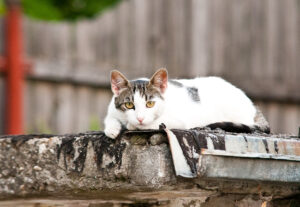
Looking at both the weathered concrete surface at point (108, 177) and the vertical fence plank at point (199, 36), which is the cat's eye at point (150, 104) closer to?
the weathered concrete surface at point (108, 177)

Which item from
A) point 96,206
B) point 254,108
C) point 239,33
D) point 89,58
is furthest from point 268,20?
point 96,206

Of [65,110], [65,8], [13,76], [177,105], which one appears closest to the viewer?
[177,105]

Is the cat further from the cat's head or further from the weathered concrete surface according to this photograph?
the weathered concrete surface

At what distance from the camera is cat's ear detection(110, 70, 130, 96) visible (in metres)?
2.94

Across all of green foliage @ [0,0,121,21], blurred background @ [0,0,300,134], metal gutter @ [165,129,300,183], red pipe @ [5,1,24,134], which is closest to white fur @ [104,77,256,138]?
metal gutter @ [165,129,300,183]

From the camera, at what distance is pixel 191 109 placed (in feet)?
10.2

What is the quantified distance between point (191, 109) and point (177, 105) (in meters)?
0.07

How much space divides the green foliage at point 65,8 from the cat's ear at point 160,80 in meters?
4.05

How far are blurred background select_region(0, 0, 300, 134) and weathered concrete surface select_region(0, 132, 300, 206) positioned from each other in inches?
151

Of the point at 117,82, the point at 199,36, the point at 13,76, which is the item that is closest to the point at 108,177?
the point at 117,82

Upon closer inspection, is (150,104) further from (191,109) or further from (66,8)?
(66,8)

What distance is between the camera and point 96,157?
2393 millimetres

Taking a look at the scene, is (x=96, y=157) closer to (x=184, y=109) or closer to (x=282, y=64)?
(x=184, y=109)

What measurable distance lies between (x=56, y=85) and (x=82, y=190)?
4.38m
